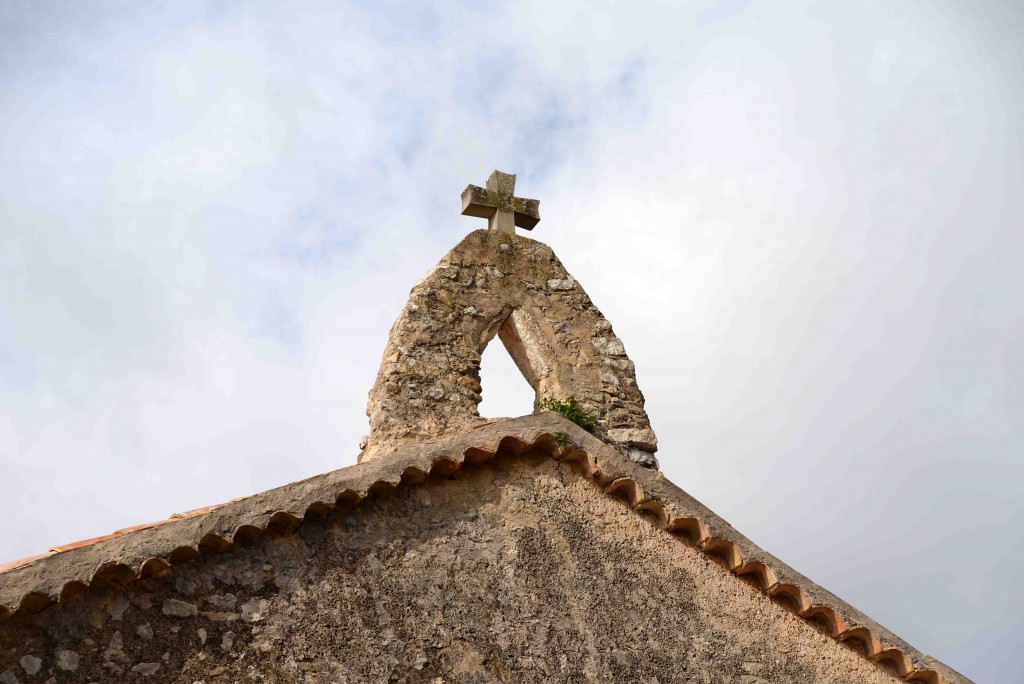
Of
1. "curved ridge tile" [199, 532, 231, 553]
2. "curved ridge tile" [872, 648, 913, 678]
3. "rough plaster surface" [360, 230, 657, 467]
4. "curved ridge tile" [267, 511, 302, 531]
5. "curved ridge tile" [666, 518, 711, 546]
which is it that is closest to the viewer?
"curved ridge tile" [199, 532, 231, 553]

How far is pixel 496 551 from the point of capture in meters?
4.86

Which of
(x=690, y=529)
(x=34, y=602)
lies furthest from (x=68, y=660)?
(x=690, y=529)

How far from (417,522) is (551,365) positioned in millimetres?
2389

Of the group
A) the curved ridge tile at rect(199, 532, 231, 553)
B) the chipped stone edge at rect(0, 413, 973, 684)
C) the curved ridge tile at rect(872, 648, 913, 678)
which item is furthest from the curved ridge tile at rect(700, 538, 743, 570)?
the curved ridge tile at rect(199, 532, 231, 553)

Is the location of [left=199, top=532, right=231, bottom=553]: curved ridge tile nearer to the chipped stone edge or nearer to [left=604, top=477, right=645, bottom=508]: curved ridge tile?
the chipped stone edge

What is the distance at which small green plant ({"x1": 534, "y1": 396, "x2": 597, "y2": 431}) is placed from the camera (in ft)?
21.8

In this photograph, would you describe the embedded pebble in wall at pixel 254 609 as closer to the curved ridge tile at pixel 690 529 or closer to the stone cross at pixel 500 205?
the curved ridge tile at pixel 690 529

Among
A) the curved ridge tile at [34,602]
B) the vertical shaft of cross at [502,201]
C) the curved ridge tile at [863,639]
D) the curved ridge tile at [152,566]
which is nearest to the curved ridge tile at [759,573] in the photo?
the curved ridge tile at [863,639]

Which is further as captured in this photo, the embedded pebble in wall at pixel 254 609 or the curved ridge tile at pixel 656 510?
the curved ridge tile at pixel 656 510

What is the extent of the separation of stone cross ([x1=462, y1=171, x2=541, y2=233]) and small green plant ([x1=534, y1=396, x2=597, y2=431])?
64.0 inches

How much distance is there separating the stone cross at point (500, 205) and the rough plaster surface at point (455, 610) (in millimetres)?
2900

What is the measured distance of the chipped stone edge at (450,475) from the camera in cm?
399

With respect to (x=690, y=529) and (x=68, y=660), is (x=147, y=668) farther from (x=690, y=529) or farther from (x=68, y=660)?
(x=690, y=529)

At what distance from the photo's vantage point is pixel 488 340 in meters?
7.05
